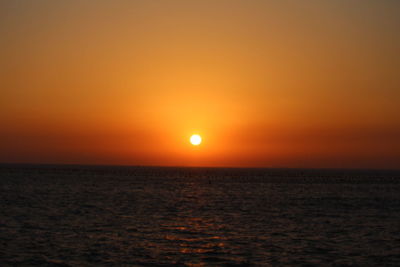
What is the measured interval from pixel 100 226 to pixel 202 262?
47.8 feet

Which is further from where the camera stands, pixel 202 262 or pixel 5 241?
pixel 5 241

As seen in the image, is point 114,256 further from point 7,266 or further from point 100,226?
point 100,226

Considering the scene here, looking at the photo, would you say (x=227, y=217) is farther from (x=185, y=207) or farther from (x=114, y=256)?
(x=114, y=256)

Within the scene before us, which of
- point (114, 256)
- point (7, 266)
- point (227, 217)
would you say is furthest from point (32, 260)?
point (227, 217)

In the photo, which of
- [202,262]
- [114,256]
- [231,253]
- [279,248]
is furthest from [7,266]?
[279,248]

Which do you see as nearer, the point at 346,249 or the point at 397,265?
the point at 397,265

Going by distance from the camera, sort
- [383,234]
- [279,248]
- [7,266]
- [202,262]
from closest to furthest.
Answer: [7,266]
[202,262]
[279,248]
[383,234]

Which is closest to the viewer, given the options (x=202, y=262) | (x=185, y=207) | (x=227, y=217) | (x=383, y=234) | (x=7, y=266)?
(x=7, y=266)

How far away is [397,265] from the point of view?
26.5 meters

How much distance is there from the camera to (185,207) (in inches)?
2235

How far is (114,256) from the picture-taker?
89.4 feet

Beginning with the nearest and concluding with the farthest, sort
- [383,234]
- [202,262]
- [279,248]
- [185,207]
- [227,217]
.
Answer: [202,262]
[279,248]
[383,234]
[227,217]
[185,207]

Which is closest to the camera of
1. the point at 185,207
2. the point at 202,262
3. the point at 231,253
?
the point at 202,262

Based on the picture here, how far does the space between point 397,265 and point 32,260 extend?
1938 cm
